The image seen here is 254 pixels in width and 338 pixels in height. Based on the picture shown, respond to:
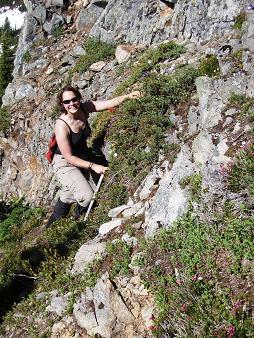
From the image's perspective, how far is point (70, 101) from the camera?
7348 mm

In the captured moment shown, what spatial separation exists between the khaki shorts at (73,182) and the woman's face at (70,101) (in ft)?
3.43

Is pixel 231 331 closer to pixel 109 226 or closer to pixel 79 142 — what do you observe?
pixel 109 226

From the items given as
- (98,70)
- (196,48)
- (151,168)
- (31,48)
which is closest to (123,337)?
(151,168)

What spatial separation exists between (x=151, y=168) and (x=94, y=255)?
7.28 ft

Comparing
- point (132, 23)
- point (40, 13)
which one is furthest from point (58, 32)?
point (132, 23)

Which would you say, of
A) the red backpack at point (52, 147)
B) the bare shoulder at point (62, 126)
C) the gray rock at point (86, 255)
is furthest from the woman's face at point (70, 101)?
the gray rock at point (86, 255)

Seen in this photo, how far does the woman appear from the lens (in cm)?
733

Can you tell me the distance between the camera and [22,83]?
1961 centimetres

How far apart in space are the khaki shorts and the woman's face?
104cm

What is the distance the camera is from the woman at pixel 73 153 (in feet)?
24.1

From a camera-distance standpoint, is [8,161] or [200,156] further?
[8,161]

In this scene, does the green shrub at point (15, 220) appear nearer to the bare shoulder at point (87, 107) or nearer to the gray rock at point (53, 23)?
the bare shoulder at point (87, 107)

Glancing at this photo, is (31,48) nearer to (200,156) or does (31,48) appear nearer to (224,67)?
(224,67)

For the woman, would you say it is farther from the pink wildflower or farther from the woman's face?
the pink wildflower
